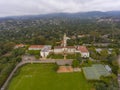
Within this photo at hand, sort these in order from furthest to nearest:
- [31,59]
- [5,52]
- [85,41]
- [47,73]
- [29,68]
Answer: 1. [85,41]
2. [5,52]
3. [31,59]
4. [29,68]
5. [47,73]

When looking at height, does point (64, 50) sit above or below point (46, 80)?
above

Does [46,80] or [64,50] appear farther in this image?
[64,50]

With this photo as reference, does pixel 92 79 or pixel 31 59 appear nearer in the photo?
pixel 92 79

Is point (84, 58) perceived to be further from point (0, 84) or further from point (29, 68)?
point (0, 84)

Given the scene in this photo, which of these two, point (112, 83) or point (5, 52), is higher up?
point (112, 83)

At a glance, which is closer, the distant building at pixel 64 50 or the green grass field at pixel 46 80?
the green grass field at pixel 46 80

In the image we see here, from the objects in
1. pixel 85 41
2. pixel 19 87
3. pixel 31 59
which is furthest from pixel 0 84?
pixel 85 41

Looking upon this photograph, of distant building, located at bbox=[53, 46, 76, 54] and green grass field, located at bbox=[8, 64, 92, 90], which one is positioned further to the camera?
distant building, located at bbox=[53, 46, 76, 54]

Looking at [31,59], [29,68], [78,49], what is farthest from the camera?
[78,49]
